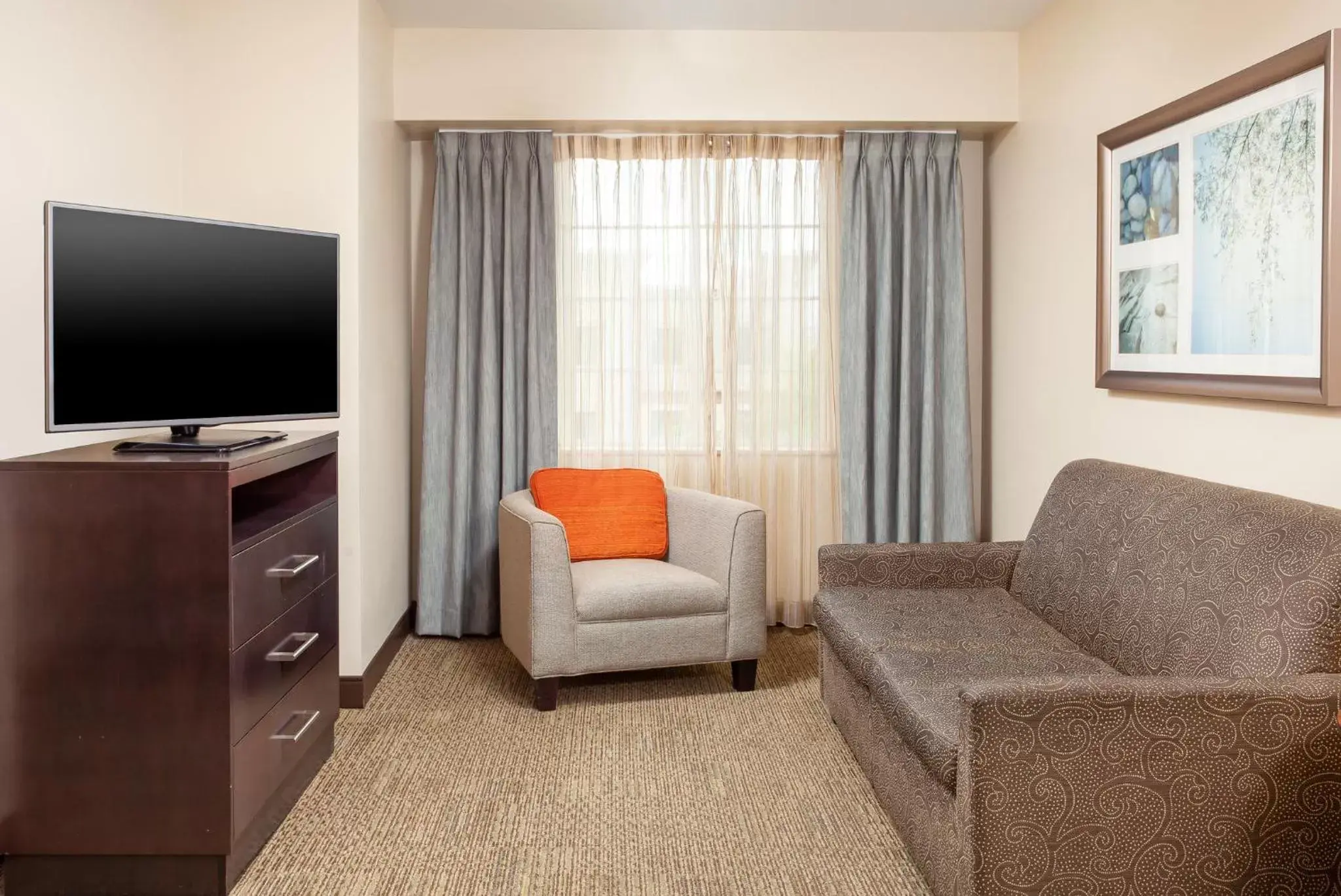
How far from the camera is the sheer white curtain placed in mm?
4352

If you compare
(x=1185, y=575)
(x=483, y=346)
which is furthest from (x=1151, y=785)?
(x=483, y=346)

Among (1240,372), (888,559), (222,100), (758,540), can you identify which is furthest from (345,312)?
(1240,372)

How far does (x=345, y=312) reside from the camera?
3373 mm

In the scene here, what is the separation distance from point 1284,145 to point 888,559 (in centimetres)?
160

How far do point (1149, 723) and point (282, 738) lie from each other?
2.03 metres

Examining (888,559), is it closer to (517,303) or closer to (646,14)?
(517,303)

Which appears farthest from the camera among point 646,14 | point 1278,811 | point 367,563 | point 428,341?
point 428,341

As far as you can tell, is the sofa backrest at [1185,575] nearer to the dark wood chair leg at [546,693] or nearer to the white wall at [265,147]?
the dark wood chair leg at [546,693]

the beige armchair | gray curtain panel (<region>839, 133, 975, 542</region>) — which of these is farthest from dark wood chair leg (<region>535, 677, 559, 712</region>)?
gray curtain panel (<region>839, 133, 975, 542</region>)

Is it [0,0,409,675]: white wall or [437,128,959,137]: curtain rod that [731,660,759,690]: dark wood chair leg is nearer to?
[0,0,409,675]: white wall

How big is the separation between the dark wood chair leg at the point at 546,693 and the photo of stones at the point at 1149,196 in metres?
2.42

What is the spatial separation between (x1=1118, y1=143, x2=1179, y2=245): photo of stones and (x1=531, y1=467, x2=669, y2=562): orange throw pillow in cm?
198

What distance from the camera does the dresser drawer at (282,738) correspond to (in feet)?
7.43

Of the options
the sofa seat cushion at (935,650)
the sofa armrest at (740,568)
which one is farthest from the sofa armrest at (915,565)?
the sofa armrest at (740,568)
